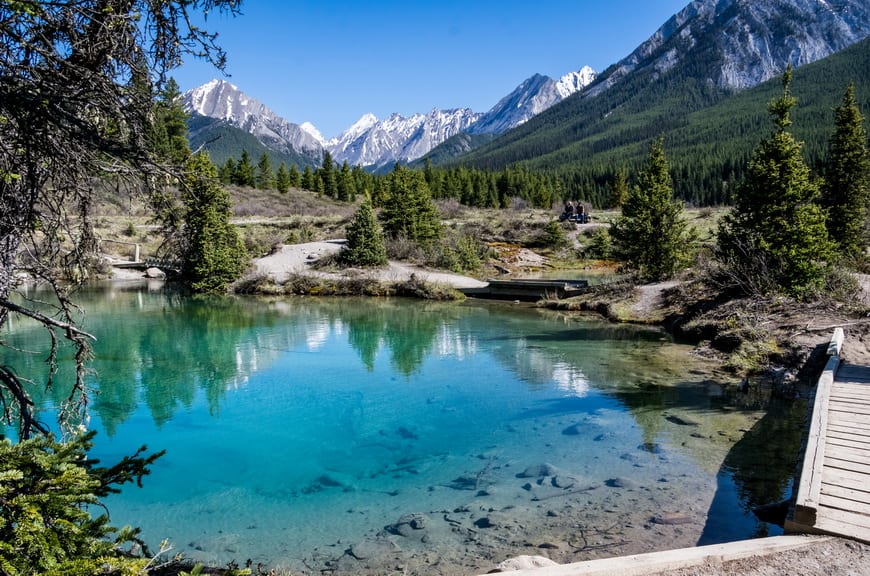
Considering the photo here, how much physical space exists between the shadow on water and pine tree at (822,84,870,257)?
66.4 ft

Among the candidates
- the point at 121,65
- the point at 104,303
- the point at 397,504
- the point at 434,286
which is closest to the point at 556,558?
the point at 397,504

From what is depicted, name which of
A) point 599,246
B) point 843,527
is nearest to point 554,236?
point 599,246

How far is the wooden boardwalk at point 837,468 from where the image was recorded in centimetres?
574

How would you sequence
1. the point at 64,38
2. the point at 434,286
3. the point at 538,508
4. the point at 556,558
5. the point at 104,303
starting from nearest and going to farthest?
1. the point at 64,38
2. the point at 556,558
3. the point at 538,508
4. the point at 104,303
5. the point at 434,286

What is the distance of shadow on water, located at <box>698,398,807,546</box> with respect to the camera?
7.53 meters

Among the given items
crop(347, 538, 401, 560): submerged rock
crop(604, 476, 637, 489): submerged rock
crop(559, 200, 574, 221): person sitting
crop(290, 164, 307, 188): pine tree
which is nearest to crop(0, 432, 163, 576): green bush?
crop(347, 538, 401, 560): submerged rock

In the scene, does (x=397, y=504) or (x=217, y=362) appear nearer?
(x=397, y=504)

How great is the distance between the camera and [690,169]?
122 meters

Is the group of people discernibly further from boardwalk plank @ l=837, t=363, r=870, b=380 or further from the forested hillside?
boardwalk plank @ l=837, t=363, r=870, b=380

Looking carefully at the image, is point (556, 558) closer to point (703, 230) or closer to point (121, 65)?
point (121, 65)

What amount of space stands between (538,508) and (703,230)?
165ft

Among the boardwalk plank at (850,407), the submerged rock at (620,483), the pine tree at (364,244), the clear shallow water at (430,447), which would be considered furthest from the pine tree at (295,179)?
the boardwalk plank at (850,407)

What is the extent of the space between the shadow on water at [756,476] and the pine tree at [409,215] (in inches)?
1280

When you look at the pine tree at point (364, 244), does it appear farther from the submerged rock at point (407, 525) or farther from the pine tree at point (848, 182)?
the submerged rock at point (407, 525)
